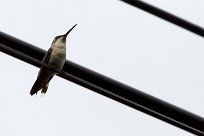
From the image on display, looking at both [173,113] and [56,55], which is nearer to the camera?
[173,113]

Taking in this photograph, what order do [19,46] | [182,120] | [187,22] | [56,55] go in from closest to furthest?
[182,120] → [19,46] → [187,22] → [56,55]

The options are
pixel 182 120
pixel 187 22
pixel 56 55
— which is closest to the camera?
pixel 182 120

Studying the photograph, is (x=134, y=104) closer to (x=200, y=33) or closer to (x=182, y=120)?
(x=182, y=120)

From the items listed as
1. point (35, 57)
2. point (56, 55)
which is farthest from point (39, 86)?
point (35, 57)

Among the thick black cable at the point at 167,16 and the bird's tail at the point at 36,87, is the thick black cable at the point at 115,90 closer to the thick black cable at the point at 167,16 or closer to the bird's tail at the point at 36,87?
the thick black cable at the point at 167,16

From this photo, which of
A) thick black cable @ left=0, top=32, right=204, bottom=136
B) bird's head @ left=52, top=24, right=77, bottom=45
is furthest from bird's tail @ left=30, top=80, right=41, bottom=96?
thick black cable @ left=0, top=32, right=204, bottom=136

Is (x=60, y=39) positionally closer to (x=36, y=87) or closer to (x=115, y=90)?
(x=36, y=87)
